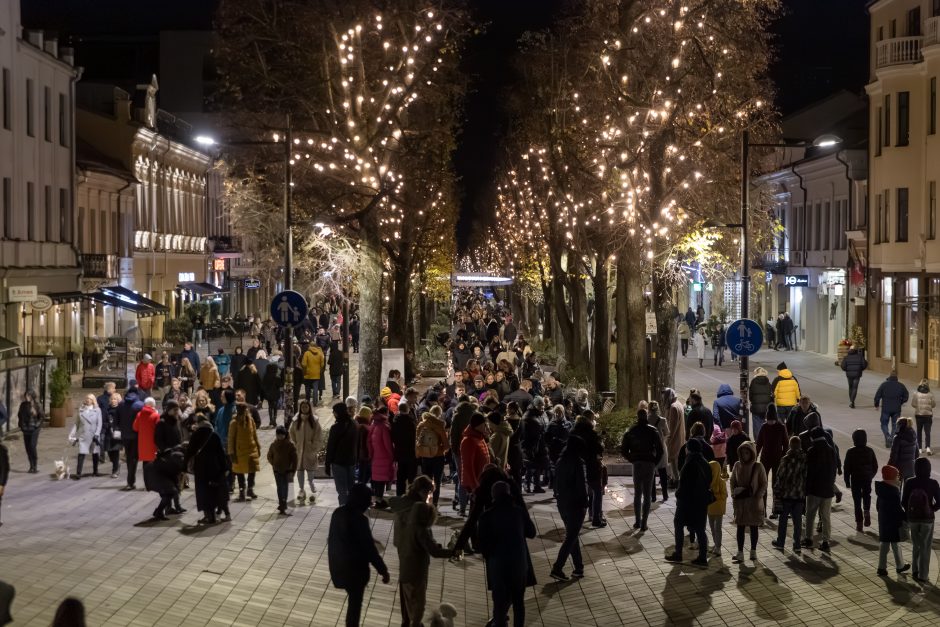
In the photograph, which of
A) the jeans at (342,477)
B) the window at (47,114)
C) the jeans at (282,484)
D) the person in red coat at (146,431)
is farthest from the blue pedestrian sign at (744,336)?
the window at (47,114)

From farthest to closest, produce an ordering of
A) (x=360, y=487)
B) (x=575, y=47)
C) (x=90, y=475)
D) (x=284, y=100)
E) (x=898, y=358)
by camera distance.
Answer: (x=898, y=358), (x=575, y=47), (x=284, y=100), (x=90, y=475), (x=360, y=487)

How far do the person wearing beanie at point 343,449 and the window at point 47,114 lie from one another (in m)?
24.6

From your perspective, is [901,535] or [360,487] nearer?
[360,487]

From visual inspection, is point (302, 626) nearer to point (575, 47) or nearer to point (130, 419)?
point (130, 419)

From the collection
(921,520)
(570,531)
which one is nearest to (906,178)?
(921,520)

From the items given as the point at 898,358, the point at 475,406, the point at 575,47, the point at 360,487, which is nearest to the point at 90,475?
the point at 475,406

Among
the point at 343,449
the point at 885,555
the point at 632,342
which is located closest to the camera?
the point at 885,555

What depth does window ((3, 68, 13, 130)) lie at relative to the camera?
3588 cm

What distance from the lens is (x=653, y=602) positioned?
13.7m

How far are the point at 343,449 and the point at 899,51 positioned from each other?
95.0 ft

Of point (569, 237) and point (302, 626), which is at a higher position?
point (569, 237)

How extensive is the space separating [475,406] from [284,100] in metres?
12.3

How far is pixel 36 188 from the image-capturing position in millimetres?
38781

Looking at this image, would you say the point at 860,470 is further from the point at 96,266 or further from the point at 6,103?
the point at 96,266
